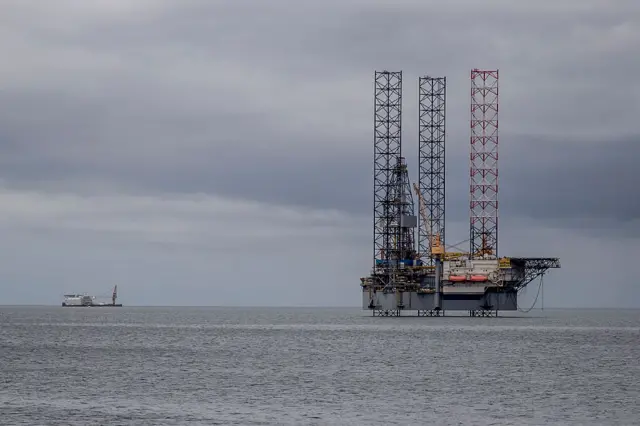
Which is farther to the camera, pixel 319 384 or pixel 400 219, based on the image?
pixel 400 219

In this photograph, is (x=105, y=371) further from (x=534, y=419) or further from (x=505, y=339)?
(x=505, y=339)

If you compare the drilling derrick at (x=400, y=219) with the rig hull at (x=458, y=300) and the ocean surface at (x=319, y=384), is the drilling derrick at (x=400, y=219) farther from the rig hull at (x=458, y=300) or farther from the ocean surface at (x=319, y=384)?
the ocean surface at (x=319, y=384)

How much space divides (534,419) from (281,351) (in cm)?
5868

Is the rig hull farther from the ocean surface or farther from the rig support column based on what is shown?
the ocean surface

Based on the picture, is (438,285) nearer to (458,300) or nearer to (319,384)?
(458,300)

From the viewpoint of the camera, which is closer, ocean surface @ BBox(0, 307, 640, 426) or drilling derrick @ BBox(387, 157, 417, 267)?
ocean surface @ BBox(0, 307, 640, 426)

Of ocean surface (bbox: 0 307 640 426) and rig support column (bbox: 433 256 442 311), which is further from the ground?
rig support column (bbox: 433 256 442 311)

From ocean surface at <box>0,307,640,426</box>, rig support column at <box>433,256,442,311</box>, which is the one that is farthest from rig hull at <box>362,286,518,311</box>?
ocean surface at <box>0,307,640,426</box>

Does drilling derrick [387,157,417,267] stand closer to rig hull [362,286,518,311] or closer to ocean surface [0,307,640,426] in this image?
rig hull [362,286,518,311]

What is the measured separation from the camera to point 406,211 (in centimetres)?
19075

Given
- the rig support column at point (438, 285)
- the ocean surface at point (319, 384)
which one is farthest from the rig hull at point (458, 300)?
the ocean surface at point (319, 384)

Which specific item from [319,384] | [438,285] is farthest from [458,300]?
[319,384]

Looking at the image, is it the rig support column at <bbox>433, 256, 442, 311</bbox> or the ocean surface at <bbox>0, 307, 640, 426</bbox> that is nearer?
the ocean surface at <bbox>0, 307, 640, 426</bbox>

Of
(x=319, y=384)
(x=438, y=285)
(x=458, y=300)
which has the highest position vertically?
(x=438, y=285)
